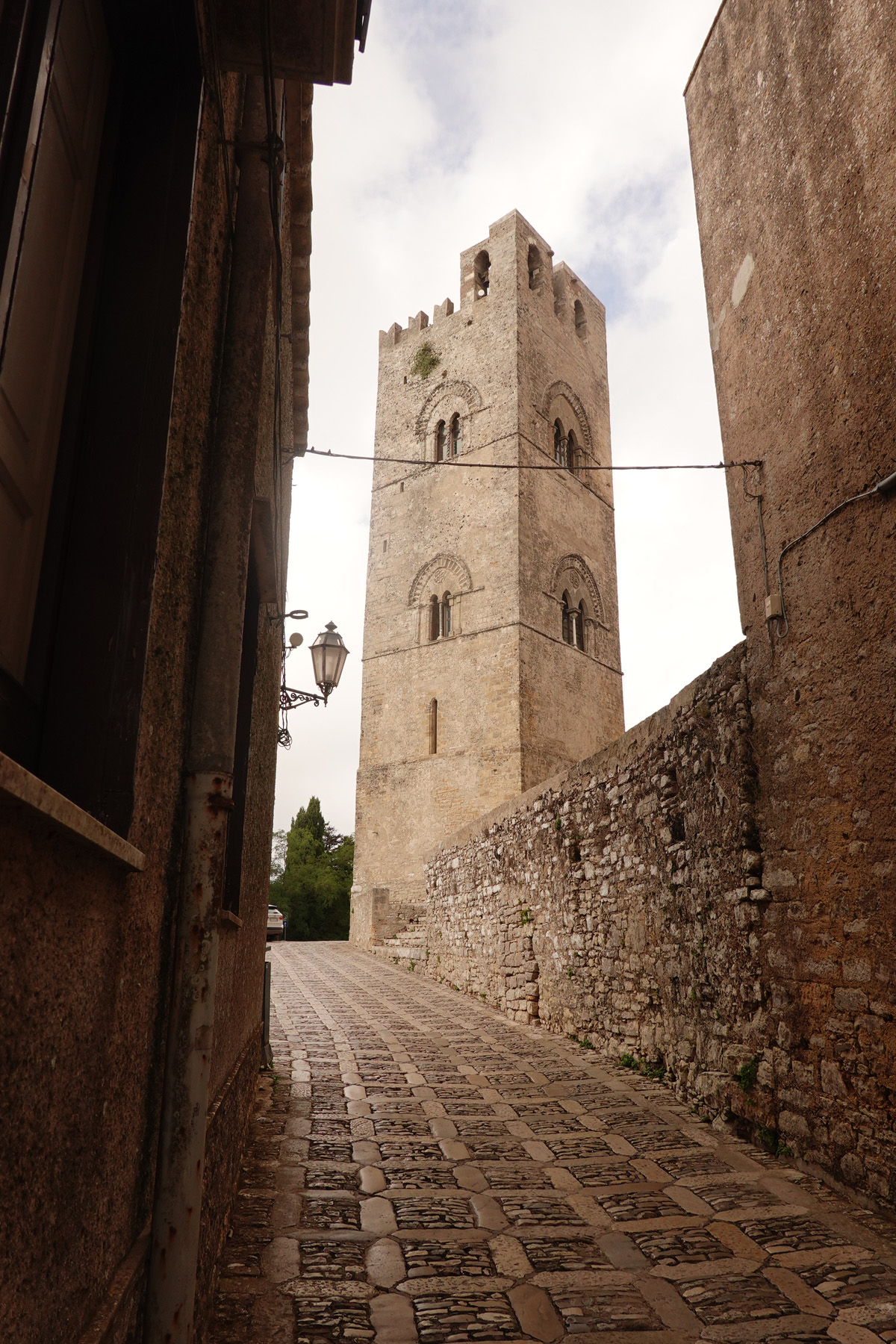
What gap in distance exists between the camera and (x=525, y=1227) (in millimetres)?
3189

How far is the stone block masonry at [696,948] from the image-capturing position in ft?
12.5

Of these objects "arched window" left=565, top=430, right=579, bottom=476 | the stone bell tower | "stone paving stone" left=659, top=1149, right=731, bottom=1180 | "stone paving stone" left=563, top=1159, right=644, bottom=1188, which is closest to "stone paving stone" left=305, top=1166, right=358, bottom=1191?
"stone paving stone" left=563, top=1159, right=644, bottom=1188

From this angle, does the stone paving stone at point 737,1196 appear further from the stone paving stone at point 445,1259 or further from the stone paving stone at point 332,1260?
the stone paving stone at point 332,1260

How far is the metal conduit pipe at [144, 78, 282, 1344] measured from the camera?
168 centimetres

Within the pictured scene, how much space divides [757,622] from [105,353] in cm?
407

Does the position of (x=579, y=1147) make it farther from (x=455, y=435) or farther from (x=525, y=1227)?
(x=455, y=435)

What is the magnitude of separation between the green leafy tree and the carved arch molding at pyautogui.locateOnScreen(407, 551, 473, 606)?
14764mm

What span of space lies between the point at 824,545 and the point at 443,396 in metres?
19.6

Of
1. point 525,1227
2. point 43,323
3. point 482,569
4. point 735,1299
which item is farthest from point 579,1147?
point 482,569

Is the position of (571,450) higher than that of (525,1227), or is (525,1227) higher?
(571,450)

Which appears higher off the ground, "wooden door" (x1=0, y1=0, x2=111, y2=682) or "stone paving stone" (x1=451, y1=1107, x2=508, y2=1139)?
"wooden door" (x1=0, y1=0, x2=111, y2=682)

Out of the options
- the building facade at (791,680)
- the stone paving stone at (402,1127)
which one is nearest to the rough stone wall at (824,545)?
the building facade at (791,680)

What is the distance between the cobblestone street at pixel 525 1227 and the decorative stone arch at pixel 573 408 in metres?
18.9

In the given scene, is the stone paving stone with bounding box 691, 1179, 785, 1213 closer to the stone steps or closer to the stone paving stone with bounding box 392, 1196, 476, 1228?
the stone paving stone with bounding box 392, 1196, 476, 1228
